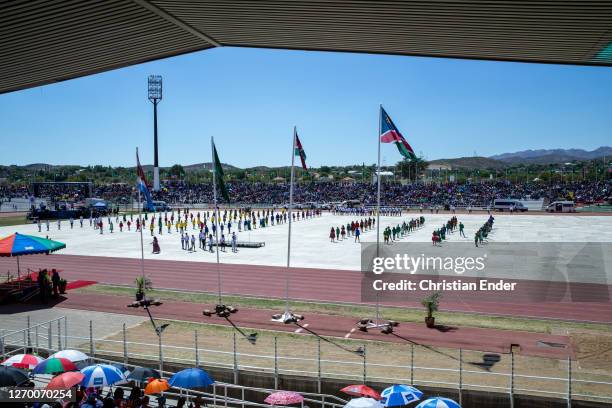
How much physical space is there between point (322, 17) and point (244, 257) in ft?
72.3

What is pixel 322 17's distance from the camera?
46.5 feet

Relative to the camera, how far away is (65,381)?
365 inches

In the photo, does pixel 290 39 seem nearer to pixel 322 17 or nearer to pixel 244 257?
pixel 322 17

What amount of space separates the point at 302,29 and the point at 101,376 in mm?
11046

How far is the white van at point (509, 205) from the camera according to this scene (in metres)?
73.5

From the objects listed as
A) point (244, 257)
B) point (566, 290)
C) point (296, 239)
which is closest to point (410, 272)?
point (566, 290)

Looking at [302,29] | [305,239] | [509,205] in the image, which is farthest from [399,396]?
[509,205]

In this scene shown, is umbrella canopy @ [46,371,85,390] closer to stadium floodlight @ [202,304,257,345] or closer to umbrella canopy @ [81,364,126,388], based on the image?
umbrella canopy @ [81,364,126,388]

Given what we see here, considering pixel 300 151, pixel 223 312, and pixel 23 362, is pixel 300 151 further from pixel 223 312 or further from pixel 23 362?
pixel 23 362

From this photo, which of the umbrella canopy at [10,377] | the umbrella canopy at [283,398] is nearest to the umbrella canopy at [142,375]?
the umbrella canopy at [10,377]

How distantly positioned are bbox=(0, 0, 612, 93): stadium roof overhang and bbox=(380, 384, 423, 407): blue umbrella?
8.73m

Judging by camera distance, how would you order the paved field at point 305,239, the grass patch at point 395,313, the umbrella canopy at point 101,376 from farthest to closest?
the paved field at point 305,239, the grass patch at point 395,313, the umbrella canopy at point 101,376

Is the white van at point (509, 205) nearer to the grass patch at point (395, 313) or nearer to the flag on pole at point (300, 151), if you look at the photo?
the grass patch at point (395, 313)

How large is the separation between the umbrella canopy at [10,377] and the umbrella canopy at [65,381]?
0.83 meters
